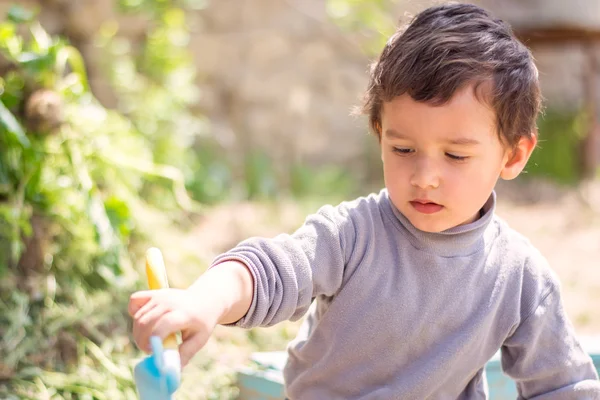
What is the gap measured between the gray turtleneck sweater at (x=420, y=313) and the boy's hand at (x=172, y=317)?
262 millimetres

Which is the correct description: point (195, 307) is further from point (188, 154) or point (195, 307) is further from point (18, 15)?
point (188, 154)

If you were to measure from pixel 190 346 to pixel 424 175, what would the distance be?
466 millimetres

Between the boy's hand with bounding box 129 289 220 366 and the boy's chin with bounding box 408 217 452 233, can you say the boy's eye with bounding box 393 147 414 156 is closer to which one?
the boy's chin with bounding box 408 217 452 233

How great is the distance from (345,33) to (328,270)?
291 centimetres

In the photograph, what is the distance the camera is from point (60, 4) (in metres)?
3.46

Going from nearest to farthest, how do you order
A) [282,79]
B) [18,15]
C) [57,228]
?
[18,15] → [57,228] → [282,79]

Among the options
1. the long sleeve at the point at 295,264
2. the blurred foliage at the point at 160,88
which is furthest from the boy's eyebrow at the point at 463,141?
the blurred foliage at the point at 160,88

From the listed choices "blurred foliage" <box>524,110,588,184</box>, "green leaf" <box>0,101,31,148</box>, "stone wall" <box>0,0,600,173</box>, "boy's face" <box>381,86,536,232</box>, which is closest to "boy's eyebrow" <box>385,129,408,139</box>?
"boy's face" <box>381,86,536,232</box>

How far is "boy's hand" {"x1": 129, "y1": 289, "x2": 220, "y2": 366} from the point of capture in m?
0.95

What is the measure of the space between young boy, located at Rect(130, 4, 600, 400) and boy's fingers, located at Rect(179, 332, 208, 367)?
0.18 m

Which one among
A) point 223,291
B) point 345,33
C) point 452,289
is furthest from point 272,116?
point 223,291

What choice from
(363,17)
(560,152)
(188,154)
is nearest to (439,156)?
(363,17)

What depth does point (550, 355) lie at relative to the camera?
4.74ft

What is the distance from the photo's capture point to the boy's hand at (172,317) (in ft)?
3.13
